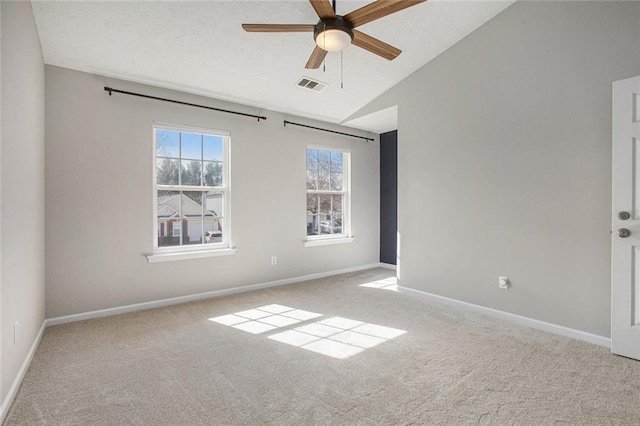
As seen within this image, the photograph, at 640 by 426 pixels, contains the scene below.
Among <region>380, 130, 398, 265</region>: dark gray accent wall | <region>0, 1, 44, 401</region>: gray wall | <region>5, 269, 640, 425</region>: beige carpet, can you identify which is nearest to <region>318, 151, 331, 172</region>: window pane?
<region>380, 130, 398, 265</region>: dark gray accent wall

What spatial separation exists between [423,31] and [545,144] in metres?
1.68

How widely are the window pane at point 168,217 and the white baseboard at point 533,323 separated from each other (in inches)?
126

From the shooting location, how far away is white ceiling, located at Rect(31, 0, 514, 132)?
2713mm

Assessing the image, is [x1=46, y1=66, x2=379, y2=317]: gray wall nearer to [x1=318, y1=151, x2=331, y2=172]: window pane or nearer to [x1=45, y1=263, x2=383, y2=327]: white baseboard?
[x1=45, y1=263, x2=383, y2=327]: white baseboard

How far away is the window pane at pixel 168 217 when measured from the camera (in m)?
3.80

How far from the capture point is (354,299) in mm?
3992

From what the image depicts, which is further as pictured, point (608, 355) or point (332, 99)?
point (332, 99)

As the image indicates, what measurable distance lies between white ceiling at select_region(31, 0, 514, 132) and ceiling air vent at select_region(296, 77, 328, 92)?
0.07 meters

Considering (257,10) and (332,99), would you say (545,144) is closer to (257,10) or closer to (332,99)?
(332,99)

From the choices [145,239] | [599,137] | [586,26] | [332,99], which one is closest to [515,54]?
[586,26]

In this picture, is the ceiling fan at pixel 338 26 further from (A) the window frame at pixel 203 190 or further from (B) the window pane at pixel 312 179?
(B) the window pane at pixel 312 179

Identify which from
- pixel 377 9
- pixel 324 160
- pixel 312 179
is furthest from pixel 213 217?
pixel 377 9

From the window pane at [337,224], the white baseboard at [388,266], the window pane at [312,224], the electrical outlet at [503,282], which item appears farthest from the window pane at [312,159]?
the electrical outlet at [503,282]

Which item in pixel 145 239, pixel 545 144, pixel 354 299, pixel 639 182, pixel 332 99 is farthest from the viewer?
pixel 332 99
